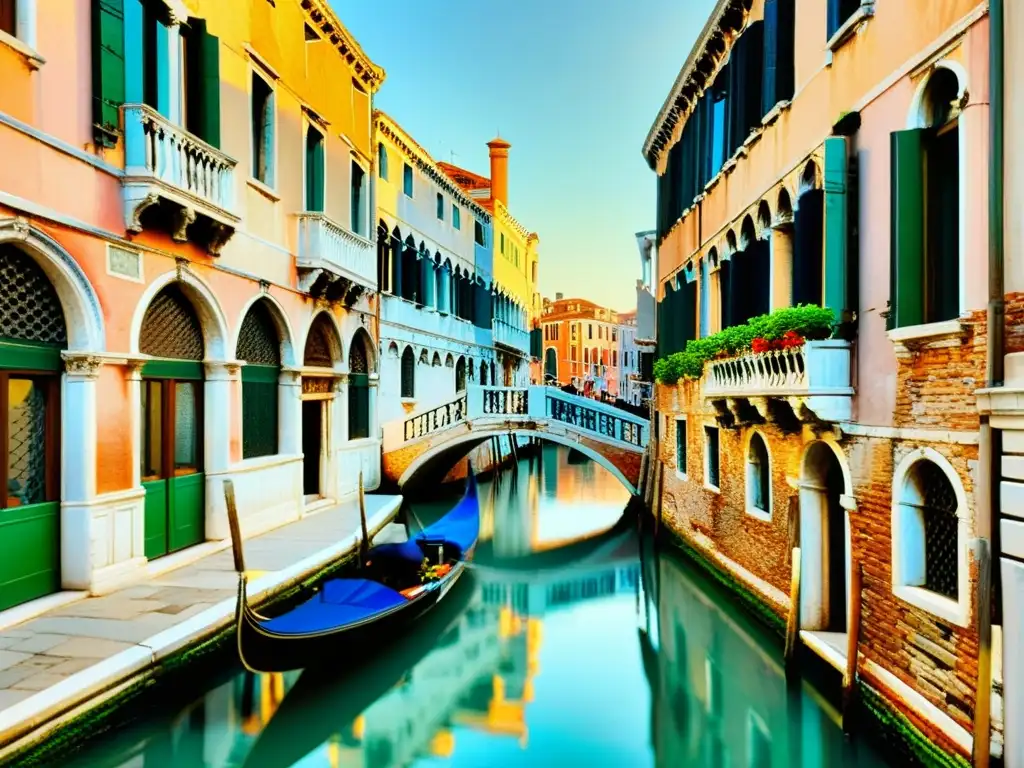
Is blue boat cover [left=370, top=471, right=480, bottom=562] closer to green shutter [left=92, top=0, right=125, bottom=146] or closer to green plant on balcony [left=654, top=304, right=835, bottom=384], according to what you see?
green plant on balcony [left=654, top=304, right=835, bottom=384]

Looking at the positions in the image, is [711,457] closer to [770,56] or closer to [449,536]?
[449,536]

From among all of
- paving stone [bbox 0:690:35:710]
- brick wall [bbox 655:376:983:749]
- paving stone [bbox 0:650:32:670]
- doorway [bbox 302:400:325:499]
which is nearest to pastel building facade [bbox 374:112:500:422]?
doorway [bbox 302:400:325:499]

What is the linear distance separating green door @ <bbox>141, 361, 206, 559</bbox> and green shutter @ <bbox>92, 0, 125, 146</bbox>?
1.58 meters

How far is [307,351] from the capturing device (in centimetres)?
797

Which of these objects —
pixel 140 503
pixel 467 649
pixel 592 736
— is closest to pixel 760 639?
pixel 592 736

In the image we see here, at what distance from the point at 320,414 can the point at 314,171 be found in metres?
2.57

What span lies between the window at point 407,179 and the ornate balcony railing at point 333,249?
2.77 metres

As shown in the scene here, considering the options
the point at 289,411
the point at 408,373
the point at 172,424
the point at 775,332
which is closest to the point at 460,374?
the point at 408,373

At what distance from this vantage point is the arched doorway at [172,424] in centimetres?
530

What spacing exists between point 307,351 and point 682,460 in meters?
4.03

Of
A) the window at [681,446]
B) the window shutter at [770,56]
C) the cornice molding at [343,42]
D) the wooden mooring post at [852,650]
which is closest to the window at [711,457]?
the window at [681,446]

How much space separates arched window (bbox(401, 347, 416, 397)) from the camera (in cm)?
1123

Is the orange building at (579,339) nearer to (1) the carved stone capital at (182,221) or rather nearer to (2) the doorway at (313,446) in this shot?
(2) the doorway at (313,446)

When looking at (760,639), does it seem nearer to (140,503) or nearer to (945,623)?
(945,623)
